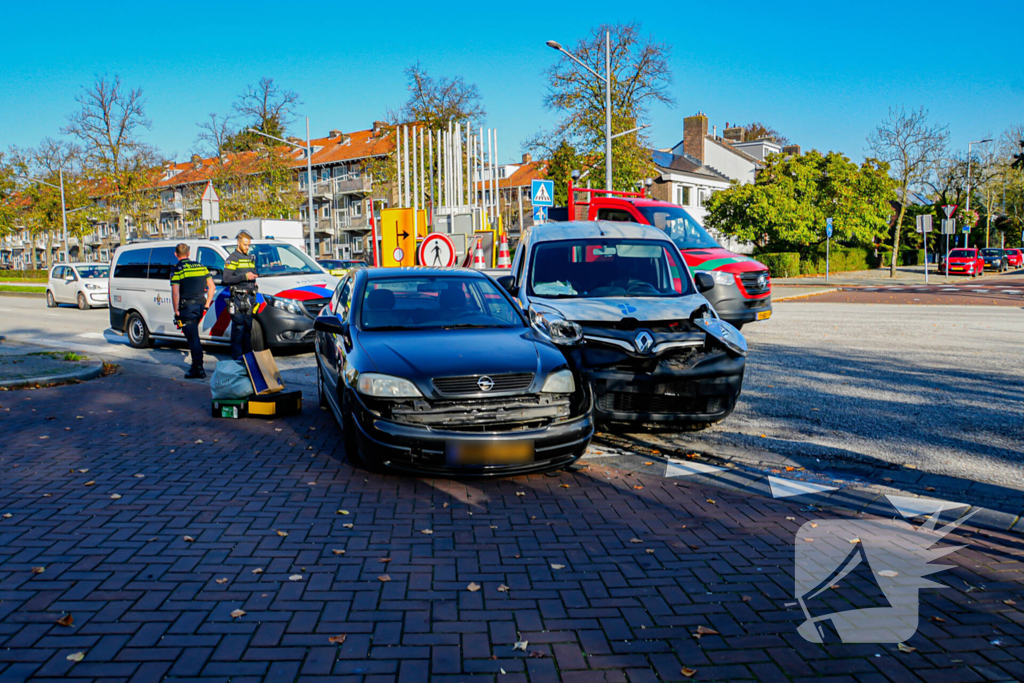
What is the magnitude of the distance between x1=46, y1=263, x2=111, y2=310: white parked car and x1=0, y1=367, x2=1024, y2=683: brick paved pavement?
22.6 m

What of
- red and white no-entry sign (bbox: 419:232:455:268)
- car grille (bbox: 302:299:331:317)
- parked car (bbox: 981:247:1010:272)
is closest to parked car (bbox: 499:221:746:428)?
car grille (bbox: 302:299:331:317)

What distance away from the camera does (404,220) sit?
14.7 m

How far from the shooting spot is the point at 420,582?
383 centimetres

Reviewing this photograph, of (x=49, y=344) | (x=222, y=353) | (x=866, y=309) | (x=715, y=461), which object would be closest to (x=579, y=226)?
(x=715, y=461)

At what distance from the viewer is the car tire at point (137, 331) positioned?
1365cm

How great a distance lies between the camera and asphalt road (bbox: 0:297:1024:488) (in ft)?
20.7

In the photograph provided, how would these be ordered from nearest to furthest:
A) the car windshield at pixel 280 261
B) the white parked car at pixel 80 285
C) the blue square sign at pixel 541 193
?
the car windshield at pixel 280 261
the blue square sign at pixel 541 193
the white parked car at pixel 80 285

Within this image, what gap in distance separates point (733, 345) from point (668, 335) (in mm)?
573

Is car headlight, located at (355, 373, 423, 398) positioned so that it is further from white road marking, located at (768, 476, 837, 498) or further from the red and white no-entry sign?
the red and white no-entry sign

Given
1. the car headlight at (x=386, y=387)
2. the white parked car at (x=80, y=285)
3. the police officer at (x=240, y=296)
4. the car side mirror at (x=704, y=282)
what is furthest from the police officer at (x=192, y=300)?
the white parked car at (x=80, y=285)

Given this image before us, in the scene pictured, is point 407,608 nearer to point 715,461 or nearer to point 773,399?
point 715,461

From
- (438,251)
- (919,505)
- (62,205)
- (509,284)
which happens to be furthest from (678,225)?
(62,205)

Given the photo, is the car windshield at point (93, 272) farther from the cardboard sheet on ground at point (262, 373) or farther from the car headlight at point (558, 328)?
the car headlight at point (558, 328)

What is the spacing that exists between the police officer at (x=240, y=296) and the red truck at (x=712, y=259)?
228 inches
